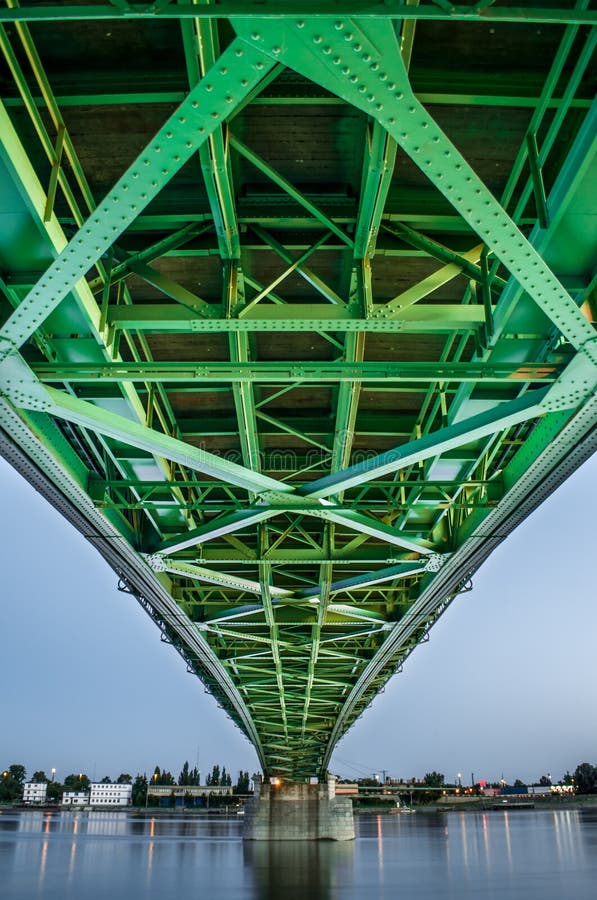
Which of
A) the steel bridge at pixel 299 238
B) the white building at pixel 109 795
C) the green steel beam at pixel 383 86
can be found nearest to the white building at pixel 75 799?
the white building at pixel 109 795

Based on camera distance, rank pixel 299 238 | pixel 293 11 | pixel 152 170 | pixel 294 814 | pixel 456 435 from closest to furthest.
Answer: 1. pixel 293 11
2. pixel 152 170
3. pixel 299 238
4. pixel 456 435
5. pixel 294 814

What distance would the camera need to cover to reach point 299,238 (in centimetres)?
1038

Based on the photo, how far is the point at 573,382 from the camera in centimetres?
970

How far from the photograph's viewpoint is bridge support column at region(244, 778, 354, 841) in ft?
183

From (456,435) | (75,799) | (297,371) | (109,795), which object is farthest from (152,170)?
(75,799)

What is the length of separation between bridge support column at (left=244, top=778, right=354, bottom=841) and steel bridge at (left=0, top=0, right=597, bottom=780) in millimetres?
48189

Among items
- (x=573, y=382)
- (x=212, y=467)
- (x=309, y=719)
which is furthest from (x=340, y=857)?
(x=573, y=382)

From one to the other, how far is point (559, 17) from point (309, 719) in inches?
1864

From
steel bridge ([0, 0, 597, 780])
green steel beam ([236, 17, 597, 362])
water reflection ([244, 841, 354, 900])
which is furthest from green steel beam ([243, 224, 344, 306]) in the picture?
water reflection ([244, 841, 354, 900])

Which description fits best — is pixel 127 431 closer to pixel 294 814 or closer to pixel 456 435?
pixel 456 435

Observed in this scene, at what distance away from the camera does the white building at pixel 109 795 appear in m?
193

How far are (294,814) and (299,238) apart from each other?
5573cm

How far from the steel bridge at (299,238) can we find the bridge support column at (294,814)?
48.2 meters

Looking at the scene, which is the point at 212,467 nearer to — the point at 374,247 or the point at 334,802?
the point at 374,247
